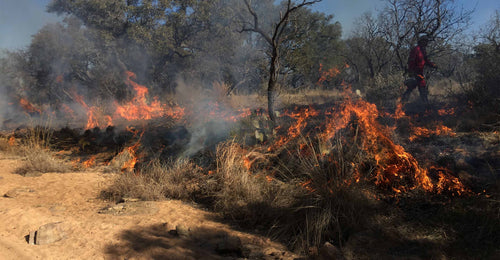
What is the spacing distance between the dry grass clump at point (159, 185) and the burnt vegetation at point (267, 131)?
0.07 ft

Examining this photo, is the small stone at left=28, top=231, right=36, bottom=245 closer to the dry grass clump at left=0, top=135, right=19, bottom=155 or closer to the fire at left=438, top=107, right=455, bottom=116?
the dry grass clump at left=0, top=135, right=19, bottom=155

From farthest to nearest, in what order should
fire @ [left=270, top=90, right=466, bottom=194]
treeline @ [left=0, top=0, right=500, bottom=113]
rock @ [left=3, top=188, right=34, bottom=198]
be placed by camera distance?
treeline @ [left=0, top=0, right=500, bottom=113], rock @ [left=3, top=188, right=34, bottom=198], fire @ [left=270, top=90, right=466, bottom=194]

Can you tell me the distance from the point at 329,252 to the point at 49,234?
271 centimetres

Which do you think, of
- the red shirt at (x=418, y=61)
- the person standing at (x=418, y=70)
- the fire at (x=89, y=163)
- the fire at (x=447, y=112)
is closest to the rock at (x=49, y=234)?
the fire at (x=89, y=163)

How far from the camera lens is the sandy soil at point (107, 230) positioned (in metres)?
3.13

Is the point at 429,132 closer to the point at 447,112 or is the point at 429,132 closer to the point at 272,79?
the point at 447,112

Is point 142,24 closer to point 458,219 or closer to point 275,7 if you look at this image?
point 275,7

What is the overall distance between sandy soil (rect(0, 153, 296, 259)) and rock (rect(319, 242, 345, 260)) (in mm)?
289

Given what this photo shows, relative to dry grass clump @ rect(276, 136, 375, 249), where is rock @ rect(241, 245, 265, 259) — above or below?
below

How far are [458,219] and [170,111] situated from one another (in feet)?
23.0

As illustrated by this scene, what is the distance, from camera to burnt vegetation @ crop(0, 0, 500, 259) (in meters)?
3.58

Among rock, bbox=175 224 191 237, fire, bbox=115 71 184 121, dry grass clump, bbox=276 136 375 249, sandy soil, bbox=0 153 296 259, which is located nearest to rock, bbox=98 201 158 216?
sandy soil, bbox=0 153 296 259

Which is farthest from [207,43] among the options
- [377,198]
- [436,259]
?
[436,259]

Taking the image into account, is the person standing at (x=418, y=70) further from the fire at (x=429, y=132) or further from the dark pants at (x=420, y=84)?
the fire at (x=429, y=132)
